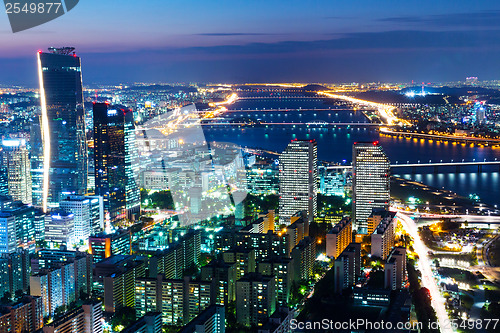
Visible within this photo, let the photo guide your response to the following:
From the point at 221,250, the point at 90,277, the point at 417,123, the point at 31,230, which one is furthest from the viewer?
the point at 417,123

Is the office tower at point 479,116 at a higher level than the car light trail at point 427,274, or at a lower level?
higher

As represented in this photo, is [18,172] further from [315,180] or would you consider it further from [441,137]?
[441,137]

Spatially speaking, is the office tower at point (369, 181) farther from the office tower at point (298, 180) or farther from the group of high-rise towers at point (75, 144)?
the group of high-rise towers at point (75, 144)

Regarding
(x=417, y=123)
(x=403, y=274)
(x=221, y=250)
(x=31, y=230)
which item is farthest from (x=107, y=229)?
(x=417, y=123)

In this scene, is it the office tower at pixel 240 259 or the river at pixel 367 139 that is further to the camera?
the river at pixel 367 139

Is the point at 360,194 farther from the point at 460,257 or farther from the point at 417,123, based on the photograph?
the point at 417,123

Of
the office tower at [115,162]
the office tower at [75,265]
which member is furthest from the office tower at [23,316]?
the office tower at [115,162]

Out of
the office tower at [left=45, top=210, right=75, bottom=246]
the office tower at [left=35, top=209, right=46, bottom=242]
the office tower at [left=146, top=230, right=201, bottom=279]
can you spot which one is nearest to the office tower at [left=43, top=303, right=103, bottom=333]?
the office tower at [left=146, top=230, right=201, bottom=279]
